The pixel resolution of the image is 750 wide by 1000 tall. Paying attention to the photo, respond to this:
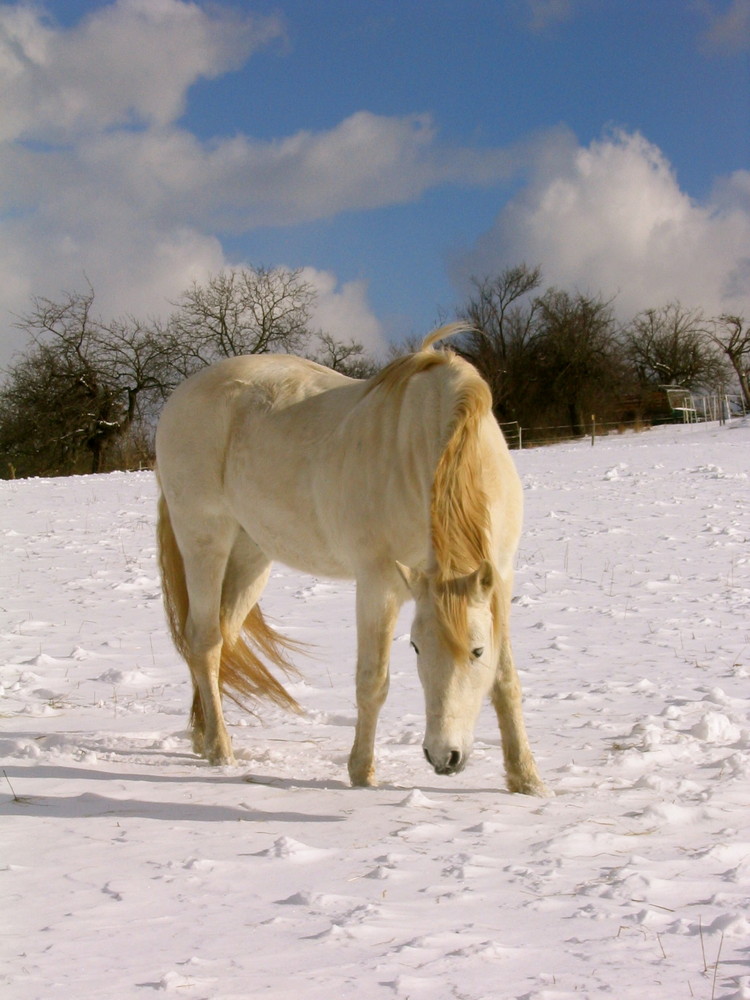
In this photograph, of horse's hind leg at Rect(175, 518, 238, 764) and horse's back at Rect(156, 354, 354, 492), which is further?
horse's back at Rect(156, 354, 354, 492)

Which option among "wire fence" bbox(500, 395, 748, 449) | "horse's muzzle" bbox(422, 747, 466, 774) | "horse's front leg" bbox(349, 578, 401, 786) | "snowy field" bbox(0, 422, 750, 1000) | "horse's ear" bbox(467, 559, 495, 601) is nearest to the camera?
"snowy field" bbox(0, 422, 750, 1000)

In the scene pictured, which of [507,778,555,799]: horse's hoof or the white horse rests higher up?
the white horse

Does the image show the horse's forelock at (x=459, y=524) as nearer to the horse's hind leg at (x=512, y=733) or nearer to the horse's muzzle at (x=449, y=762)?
the horse's muzzle at (x=449, y=762)

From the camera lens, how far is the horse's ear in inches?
126

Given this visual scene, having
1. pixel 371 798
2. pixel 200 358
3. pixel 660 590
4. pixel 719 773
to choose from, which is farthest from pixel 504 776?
pixel 200 358

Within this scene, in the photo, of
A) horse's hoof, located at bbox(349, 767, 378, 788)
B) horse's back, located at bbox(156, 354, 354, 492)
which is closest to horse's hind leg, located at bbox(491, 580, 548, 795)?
horse's hoof, located at bbox(349, 767, 378, 788)

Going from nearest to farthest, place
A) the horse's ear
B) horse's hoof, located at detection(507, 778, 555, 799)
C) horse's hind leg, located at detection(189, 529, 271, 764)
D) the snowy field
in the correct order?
1. the snowy field
2. the horse's ear
3. horse's hoof, located at detection(507, 778, 555, 799)
4. horse's hind leg, located at detection(189, 529, 271, 764)

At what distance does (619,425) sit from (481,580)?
3696cm

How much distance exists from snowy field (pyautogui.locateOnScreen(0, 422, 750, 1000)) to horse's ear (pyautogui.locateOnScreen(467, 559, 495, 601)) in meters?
0.80

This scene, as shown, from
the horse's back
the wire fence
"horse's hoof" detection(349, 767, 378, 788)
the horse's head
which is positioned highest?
the wire fence

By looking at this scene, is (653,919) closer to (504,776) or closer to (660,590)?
(504,776)

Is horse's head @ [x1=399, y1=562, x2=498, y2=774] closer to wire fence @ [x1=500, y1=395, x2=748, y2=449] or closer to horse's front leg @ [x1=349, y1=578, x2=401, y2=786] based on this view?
horse's front leg @ [x1=349, y1=578, x2=401, y2=786]

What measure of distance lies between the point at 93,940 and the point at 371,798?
5.00 feet

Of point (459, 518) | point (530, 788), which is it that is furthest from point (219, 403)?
point (530, 788)
